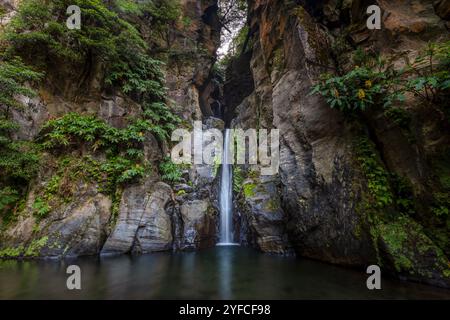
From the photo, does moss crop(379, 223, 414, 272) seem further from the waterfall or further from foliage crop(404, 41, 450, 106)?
the waterfall

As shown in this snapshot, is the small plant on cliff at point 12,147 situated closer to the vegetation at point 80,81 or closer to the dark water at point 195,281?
the vegetation at point 80,81

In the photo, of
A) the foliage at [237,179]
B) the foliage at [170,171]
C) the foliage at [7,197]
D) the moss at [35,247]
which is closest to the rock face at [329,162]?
the foliage at [237,179]

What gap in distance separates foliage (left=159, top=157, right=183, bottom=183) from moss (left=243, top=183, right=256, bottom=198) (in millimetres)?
3060

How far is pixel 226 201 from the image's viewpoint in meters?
11.7

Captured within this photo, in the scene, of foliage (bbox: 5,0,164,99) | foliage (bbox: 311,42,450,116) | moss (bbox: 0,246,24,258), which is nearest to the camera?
foliage (bbox: 311,42,450,116)

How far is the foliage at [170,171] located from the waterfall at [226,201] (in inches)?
111

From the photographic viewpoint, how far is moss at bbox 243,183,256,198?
32.5ft

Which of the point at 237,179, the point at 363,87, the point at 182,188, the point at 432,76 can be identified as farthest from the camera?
the point at 237,179

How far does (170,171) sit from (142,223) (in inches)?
103

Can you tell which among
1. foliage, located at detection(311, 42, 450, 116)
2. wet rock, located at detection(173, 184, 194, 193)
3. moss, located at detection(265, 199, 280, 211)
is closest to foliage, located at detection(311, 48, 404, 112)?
foliage, located at detection(311, 42, 450, 116)

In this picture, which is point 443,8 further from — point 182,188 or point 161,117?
point 161,117

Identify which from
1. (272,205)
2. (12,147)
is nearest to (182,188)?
(272,205)

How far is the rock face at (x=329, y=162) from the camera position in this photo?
203 inches
